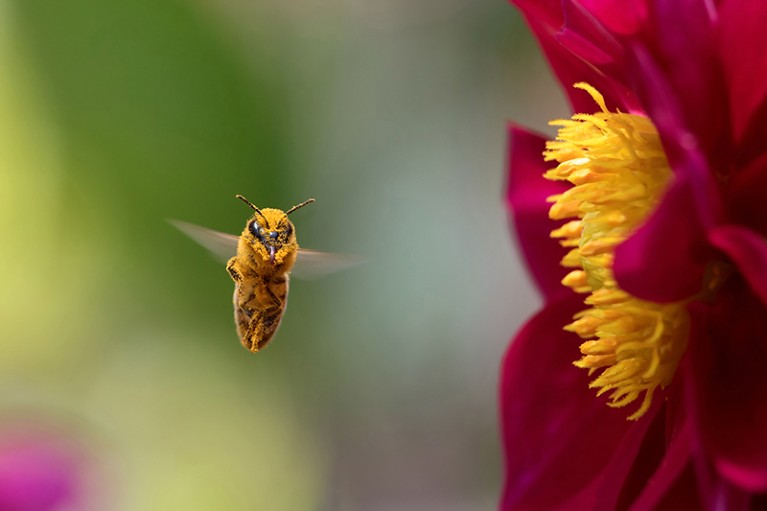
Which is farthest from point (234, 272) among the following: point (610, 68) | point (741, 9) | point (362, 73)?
point (362, 73)

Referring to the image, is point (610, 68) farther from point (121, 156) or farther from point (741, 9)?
point (121, 156)

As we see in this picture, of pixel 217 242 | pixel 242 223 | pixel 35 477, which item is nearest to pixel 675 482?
pixel 217 242

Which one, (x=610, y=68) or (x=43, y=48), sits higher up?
(x=43, y=48)

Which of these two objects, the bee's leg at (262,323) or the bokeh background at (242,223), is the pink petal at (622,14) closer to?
the bee's leg at (262,323)

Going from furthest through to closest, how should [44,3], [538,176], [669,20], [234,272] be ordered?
[44,3]
[234,272]
[538,176]
[669,20]

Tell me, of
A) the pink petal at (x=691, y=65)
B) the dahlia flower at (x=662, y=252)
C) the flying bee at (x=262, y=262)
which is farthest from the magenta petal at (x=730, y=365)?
the flying bee at (x=262, y=262)

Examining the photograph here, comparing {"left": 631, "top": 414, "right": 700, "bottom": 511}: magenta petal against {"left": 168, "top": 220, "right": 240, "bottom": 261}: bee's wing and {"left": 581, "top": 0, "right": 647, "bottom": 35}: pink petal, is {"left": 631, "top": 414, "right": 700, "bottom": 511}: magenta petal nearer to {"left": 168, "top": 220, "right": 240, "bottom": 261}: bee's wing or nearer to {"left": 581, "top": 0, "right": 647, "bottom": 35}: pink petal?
{"left": 581, "top": 0, "right": 647, "bottom": 35}: pink petal
